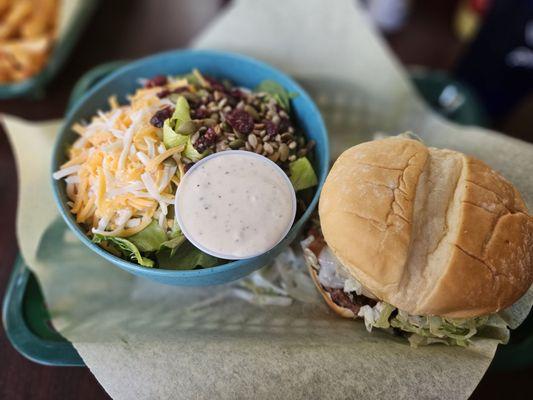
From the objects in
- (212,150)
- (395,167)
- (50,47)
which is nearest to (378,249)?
(395,167)

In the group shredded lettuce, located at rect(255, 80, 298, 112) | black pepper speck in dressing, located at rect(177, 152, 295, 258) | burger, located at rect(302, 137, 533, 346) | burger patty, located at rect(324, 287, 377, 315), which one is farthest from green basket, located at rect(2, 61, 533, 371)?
shredded lettuce, located at rect(255, 80, 298, 112)

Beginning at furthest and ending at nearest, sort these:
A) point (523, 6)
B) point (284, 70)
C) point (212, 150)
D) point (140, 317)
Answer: point (284, 70) → point (523, 6) → point (140, 317) → point (212, 150)

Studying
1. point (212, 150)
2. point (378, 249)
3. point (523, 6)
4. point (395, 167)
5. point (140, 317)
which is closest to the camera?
point (378, 249)

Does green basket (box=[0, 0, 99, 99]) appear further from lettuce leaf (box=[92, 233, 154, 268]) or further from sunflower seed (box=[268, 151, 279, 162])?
sunflower seed (box=[268, 151, 279, 162])

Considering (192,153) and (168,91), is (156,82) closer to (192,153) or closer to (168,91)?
(168,91)

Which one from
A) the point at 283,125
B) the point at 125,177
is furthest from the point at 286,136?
the point at 125,177

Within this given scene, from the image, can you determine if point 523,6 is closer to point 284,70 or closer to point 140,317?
point 284,70

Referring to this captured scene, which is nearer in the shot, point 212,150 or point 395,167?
point 395,167
